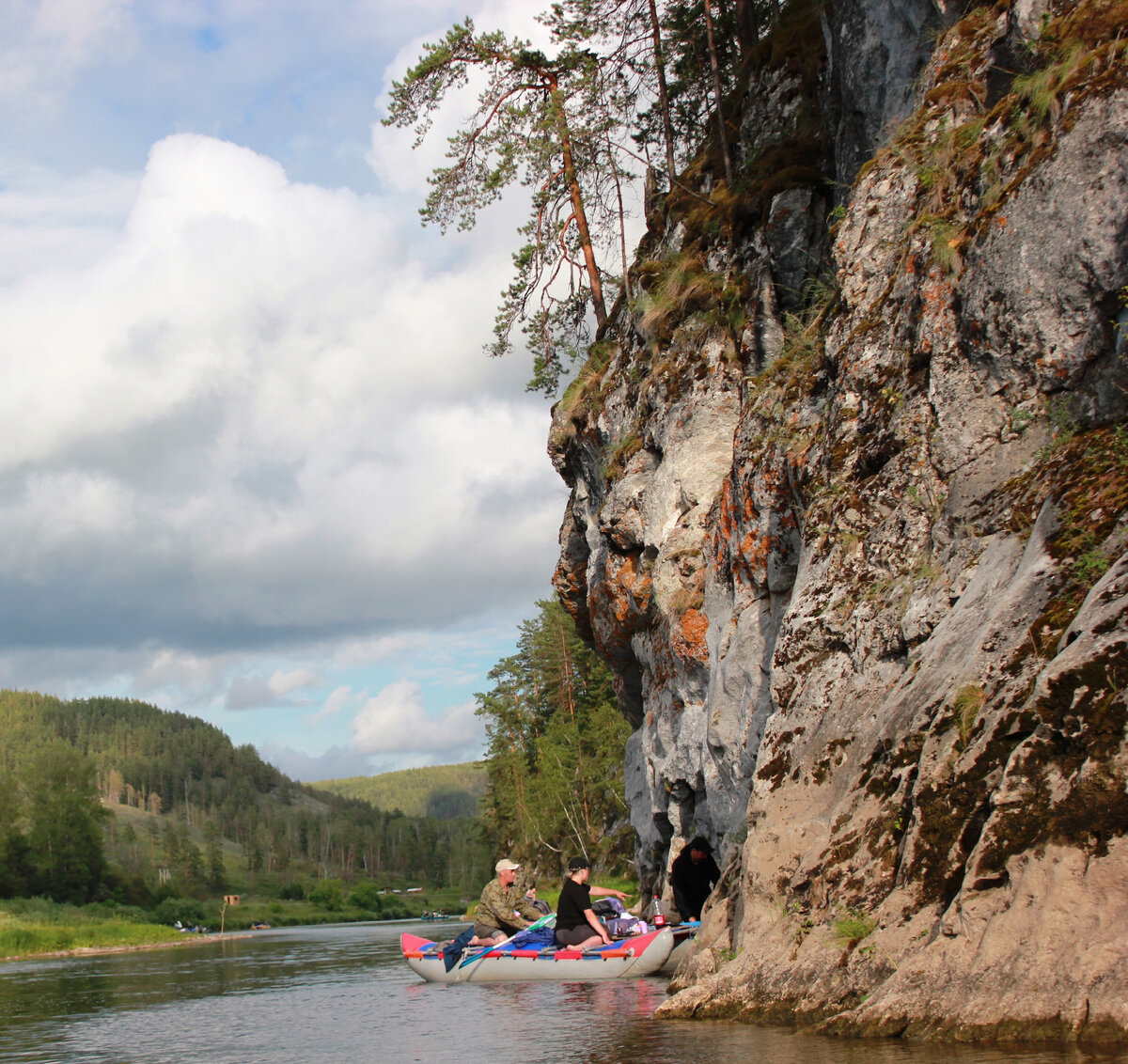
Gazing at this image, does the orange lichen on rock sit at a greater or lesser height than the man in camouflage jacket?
greater

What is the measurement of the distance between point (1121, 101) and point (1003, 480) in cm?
375

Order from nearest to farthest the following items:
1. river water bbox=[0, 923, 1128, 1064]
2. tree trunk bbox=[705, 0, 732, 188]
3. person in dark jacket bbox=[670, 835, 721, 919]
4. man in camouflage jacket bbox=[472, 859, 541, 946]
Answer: river water bbox=[0, 923, 1128, 1064] < person in dark jacket bbox=[670, 835, 721, 919] < man in camouflage jacket bbox=[472, 859, 541, 946] < tree trunk bbox=[705, 0, 732, 188]

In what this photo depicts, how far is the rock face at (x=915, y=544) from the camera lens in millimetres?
6316

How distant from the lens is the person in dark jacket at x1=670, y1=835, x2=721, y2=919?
16078 millimetres

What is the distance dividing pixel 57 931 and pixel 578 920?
150 ft

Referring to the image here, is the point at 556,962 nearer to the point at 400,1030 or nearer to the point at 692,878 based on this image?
the point at 692,878

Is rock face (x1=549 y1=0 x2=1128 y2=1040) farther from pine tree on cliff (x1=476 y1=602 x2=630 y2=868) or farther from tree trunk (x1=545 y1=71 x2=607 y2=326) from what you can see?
pine tree on cliff (x1=476 y1=602 x2=630 y2=868)

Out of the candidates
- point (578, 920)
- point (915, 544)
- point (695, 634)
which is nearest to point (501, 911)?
point (578, 920)

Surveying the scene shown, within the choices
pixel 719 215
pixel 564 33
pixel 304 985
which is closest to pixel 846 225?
pixel 719 215

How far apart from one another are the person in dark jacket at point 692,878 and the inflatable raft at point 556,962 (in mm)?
1895

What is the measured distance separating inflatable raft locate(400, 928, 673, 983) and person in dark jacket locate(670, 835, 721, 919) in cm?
189

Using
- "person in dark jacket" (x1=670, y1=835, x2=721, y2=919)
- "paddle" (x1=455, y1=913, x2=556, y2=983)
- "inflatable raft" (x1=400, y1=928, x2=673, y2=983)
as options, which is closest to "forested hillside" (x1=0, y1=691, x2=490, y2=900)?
"inflatable raft" (x1=400, y1=928, x2=673, y2=983)

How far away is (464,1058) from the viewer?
8109mm

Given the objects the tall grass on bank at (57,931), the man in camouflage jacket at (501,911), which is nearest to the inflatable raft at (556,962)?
the man in camouflage jacket at (501,911)
